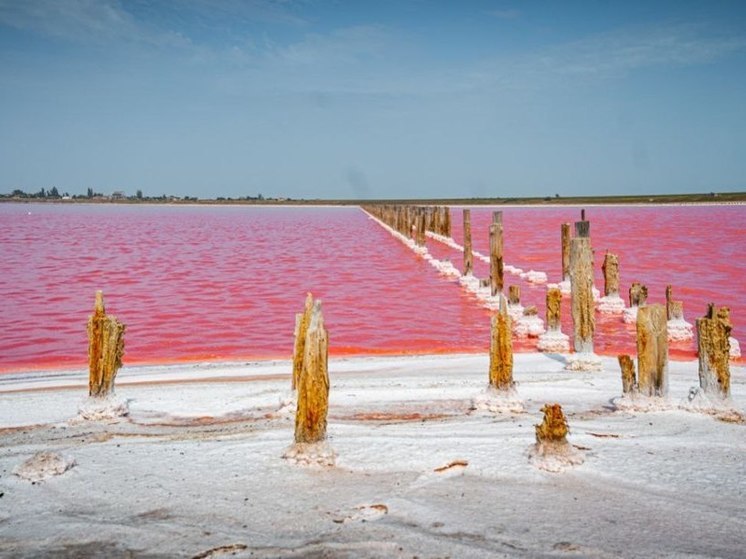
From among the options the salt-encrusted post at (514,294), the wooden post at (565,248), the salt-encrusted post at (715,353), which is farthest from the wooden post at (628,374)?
the wooden post at (565,248)

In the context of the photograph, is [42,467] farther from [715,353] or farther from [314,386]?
[715,353]

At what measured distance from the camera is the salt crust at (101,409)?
571 cm

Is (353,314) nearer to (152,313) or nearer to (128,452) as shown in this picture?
(152,313)

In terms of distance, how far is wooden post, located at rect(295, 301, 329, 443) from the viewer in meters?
4.36

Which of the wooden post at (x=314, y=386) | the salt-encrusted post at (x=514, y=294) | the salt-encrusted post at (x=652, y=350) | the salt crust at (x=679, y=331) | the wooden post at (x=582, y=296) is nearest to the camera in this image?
the wooden post at (x=314, y=386)

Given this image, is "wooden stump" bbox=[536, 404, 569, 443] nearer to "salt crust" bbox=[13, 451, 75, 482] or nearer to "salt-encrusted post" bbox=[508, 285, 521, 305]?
"salt crust" bbox=[13, 451, 75, 482]

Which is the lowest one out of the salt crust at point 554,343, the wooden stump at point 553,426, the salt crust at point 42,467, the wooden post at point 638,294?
the salt crust at point 554,343

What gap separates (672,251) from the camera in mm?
23953

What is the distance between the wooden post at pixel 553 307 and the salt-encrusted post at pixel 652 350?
11.0 feet

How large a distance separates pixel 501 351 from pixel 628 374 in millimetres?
1030

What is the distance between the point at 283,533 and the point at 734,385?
16.4 ft

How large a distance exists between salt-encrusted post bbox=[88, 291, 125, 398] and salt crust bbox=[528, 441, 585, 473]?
3.46m

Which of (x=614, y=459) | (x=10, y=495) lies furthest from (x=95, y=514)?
(x=614, y=459)

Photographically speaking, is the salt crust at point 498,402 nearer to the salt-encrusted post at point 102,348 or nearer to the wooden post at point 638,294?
the salt-encrusted post at point 102,348
